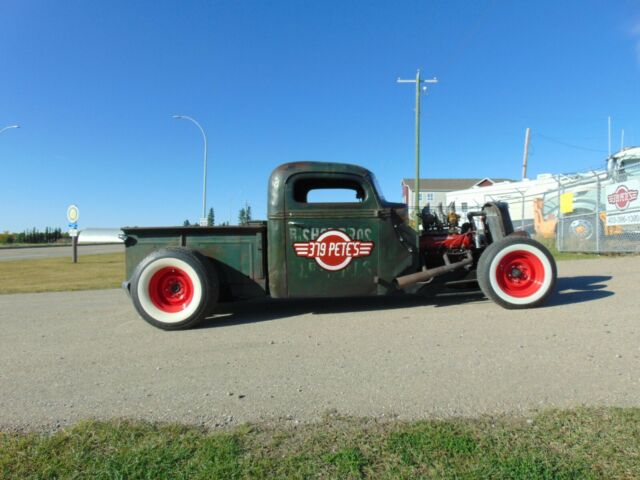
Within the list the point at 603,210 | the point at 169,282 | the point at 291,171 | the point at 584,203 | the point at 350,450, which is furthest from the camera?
→ the point at 584,203

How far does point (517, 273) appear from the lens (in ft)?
15.9

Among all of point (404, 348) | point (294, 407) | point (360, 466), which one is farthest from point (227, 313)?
point (360, 466)

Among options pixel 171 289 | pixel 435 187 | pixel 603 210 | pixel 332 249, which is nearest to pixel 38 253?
pixel 171 289

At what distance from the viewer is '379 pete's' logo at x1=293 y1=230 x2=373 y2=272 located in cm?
455

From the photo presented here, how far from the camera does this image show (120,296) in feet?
21.7

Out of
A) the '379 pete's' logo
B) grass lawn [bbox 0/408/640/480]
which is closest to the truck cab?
the '379 pete's' logo

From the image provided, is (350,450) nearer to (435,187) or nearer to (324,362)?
(324,362)

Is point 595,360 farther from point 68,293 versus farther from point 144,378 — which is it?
point 68,293

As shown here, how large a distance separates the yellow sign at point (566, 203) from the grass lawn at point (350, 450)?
1195 centimetres

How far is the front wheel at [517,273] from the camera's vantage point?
4.70 meters

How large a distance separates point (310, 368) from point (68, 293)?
240 inches

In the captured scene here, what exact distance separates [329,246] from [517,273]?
2357 millimetres

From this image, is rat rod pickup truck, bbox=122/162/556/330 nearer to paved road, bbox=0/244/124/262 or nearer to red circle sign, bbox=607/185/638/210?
red circle sign, bbox=607/185/638/210

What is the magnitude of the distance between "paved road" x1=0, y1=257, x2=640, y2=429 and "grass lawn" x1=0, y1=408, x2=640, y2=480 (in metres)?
0.18
